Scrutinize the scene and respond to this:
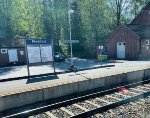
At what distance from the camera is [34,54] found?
17.4 meters

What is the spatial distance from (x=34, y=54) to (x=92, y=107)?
911cm

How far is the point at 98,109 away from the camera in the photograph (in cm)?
897

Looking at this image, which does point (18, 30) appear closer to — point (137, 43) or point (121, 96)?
point (137, 43)

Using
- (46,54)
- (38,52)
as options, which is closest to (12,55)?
(46,54)

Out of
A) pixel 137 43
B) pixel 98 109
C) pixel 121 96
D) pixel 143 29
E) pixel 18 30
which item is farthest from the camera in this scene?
pixel 18 30

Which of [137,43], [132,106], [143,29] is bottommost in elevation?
[132,106]

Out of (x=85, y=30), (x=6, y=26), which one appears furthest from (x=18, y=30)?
(x=85, y=30)

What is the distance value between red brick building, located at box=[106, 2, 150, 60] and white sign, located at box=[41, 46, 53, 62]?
58.1 ft

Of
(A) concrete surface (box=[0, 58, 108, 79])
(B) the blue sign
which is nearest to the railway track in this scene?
(B) the blue sign

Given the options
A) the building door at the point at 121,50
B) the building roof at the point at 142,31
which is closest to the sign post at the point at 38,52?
the building roof at the point at 142,31

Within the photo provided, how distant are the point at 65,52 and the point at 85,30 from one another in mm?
9775

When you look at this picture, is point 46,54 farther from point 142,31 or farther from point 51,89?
point 142,31

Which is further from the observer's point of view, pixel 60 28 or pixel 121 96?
pixel 60 28

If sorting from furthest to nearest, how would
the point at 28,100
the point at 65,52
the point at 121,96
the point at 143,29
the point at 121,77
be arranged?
the point at 65,52
the point at 143,29
the point at 121,77
the point at 121,96
the point at 28,100
